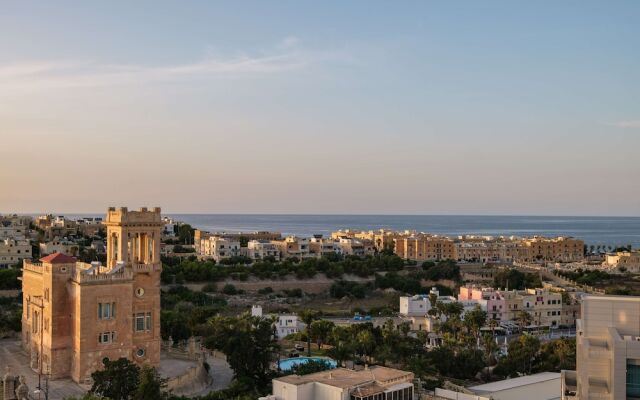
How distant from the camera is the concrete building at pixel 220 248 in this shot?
8788 cm

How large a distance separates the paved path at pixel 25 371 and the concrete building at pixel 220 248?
2166 inches

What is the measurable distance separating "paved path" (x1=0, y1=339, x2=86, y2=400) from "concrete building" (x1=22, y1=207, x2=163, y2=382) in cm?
40

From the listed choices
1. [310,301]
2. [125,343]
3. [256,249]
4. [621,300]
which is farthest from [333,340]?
[256,249]

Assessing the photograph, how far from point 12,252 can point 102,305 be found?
4829 centimetres

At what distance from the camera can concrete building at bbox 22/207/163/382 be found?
1016 inches

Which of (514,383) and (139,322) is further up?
(139,322)

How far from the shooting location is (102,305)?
2616 centimetres

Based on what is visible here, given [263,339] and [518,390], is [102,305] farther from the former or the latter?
[518,390]

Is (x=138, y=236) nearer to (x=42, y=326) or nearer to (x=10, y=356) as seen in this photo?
(x=42, y=326)

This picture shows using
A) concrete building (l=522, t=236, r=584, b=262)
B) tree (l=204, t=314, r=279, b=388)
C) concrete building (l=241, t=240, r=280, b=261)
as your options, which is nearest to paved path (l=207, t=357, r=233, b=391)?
tree (l=204, t=314, r=279, b=388)

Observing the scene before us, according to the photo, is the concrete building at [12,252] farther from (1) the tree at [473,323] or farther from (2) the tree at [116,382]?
(2) the tree at [116,382]

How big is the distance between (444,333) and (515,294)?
17716mm

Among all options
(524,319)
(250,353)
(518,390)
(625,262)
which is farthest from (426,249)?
(250,353)

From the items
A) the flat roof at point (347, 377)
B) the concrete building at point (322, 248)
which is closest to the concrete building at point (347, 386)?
the flat roof at point (347, 377)
